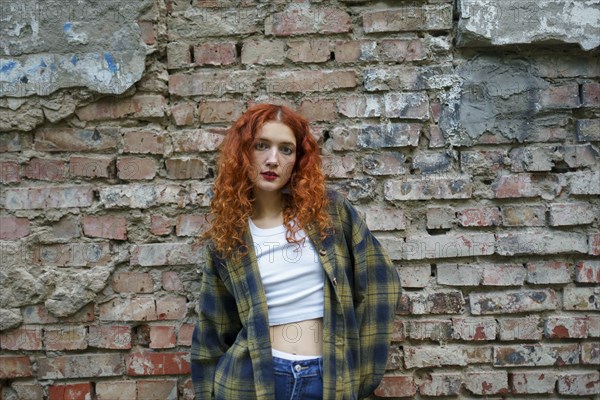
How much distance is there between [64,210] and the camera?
7.06 ft

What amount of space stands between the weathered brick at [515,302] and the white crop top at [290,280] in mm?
719

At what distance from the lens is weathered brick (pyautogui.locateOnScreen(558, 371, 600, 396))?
2117 mm

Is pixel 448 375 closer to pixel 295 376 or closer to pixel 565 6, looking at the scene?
pixel 295 376

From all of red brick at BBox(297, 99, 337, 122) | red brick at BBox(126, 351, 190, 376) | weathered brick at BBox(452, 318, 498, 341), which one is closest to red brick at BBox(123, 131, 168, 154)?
red brick at BBox(297, 99, 337, 122)

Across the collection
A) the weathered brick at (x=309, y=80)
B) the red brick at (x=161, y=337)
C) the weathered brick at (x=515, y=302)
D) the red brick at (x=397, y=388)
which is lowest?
the red brick at (x=397, y=388)

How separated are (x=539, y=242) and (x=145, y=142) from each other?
1.58 metres

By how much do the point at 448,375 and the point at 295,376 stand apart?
75cm

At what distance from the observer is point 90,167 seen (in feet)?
7.06

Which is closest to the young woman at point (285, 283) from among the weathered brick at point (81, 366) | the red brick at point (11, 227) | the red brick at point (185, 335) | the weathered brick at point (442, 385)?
the red brick at point (185, 335)

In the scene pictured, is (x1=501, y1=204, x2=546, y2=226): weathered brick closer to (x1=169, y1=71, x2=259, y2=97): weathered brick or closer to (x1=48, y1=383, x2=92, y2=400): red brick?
(x1=169, y1=71, x2=259, y2=97): weathered brick

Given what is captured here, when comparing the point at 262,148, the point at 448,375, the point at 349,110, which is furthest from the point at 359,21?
the point at 448,375

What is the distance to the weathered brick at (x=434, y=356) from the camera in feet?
6.98

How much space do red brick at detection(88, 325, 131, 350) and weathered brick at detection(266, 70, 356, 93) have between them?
111 cm

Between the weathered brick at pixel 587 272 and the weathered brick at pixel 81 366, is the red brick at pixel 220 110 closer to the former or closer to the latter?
the weathered brick at pixel 81 366
